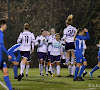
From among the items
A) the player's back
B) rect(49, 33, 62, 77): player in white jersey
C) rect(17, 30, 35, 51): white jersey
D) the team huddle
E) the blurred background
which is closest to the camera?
the team huddle

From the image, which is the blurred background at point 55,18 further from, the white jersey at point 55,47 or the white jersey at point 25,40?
the white jersey at point 25,40

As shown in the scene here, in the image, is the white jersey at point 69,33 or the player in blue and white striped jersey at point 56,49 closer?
the white jersey at point 69,33

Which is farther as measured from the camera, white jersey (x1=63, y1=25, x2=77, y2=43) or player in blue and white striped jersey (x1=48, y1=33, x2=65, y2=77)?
player in blue and white striped jersey (x1=48, y1=33, x2=65, y2=77)

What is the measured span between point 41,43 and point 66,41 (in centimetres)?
183

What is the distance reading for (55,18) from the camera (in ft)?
85.2

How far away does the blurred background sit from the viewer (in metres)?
25.1

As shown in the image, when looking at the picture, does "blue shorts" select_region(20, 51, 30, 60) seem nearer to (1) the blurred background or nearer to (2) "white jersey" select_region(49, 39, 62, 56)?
(2) "white jersey" select_region(49, 39, 62, 56)

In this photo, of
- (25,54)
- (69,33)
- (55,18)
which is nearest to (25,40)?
(25,54)

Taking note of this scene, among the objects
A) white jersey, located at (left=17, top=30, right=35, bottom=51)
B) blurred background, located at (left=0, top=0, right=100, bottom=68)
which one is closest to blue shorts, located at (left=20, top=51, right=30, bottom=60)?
white jersey, located at (left=17, top=30, right=35, bottom=51)

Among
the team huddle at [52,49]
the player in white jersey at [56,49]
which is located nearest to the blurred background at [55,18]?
the team huddle at [52,49]

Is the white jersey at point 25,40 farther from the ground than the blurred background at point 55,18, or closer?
closer

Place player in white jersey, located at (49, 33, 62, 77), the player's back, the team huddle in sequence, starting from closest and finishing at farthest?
the team huddle < the player's back < player in white jersey, located at (49, 33, 62, 77)

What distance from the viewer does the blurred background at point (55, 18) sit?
25.1 meters

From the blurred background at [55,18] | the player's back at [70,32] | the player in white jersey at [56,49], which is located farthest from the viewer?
the blurred background at [55,18]
